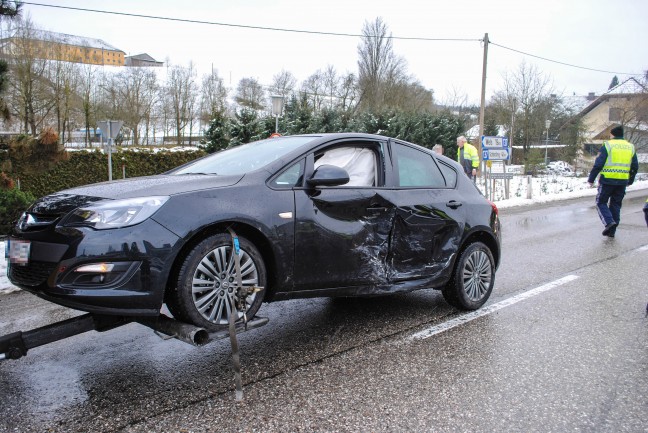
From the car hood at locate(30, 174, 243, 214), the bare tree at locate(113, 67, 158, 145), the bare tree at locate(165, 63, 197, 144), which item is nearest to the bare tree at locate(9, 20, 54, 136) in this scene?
the bare tree at locate(113, 67, 158, 145)

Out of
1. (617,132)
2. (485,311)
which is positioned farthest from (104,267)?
(617,132)

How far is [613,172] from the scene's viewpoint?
9484mm

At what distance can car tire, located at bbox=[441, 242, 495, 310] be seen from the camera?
4.78 metres

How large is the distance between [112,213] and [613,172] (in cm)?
918

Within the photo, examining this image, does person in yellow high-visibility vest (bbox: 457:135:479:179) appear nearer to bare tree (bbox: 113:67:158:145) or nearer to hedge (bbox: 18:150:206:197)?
hedge (bbox: 18:150:206:197)

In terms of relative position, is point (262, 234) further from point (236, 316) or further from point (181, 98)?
point (181, 98)

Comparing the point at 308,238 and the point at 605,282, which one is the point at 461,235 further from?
the point at 605,282

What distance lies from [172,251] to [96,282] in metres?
0.44

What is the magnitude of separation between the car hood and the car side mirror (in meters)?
0.52

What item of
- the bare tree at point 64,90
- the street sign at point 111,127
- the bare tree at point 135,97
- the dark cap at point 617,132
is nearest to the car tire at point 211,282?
the dark cap at point 617,132

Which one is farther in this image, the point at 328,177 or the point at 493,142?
the point at 493,142

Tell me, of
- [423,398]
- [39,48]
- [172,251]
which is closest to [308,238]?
[172,251]

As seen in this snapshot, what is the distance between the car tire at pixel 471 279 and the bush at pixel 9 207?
8.29 metres

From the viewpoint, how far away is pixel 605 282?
19.9 ft
